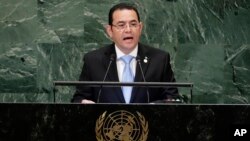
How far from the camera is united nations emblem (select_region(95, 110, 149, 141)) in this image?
8.39ft

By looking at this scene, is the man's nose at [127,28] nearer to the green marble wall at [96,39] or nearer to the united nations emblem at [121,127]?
the united nations emblem at [121,127]

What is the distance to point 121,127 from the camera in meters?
2.56

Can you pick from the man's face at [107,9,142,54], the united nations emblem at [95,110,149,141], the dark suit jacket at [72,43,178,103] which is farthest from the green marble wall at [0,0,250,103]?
the united nations emblem at [95,110,149,141]

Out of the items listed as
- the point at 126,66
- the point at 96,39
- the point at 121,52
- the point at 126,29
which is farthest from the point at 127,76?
the point at 96,39

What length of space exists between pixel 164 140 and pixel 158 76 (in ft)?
3.71

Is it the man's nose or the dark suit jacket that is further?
the man's nose

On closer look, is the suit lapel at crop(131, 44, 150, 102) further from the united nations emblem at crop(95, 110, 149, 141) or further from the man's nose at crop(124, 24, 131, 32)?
the united nations emblem at crop(95, 110, 149, 141)

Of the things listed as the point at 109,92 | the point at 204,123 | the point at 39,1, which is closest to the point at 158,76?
the point at 109,92

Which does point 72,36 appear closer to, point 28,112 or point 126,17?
point 126,17

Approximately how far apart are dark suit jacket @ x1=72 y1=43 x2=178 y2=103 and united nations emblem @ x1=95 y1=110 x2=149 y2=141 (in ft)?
2.71

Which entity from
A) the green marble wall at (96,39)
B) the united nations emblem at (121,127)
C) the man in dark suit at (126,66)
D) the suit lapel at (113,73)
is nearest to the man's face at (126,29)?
the man in dark suit at (126,66)

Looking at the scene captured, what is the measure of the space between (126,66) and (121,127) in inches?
42.3

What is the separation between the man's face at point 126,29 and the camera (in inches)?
142

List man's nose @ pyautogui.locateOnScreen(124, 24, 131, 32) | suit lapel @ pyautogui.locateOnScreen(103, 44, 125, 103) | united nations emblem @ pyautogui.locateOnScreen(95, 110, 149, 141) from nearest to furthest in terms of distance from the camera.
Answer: united nations emblem @ pyautogui.locateOnScreen(95, 110, 149, 141)
suit lapel @ pyautogui.locateOnScreen(103, 44, 125, 103)
man's nose @ pyautogui.locateOnScreen(124, 24, 131, 32)
